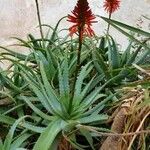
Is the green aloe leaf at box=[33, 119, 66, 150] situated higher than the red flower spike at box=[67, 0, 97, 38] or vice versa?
the red flower spike at box=[67, 0, 97, 38]

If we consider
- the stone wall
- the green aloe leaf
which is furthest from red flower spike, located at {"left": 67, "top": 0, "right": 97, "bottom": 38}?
the stone wall

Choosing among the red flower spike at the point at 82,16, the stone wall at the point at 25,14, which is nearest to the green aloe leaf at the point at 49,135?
the red flower spike at the point at 82,16

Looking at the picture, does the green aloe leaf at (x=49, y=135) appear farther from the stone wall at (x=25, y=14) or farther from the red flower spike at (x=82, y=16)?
the stone wall at (x=25, y=14)

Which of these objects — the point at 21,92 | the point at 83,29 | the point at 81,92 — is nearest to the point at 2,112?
the point at 21,92

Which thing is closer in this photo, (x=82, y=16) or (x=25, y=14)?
(x=82, y=16)

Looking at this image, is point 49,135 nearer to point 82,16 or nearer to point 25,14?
point 82,16

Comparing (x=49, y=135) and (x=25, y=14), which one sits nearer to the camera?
(x=49, y=135)

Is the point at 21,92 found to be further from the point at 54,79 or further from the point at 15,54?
the point at 15,54

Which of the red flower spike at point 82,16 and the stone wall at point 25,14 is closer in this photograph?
the red flower spike at point 82,16

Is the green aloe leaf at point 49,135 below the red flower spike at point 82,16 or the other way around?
below

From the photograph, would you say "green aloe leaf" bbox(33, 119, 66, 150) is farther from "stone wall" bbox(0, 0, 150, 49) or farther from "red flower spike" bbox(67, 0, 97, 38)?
"stone wall" bbox(0, 0, 150, 49)

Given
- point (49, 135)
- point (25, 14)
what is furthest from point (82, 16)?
point (25, 14)

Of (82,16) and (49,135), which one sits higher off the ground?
(82,16)
